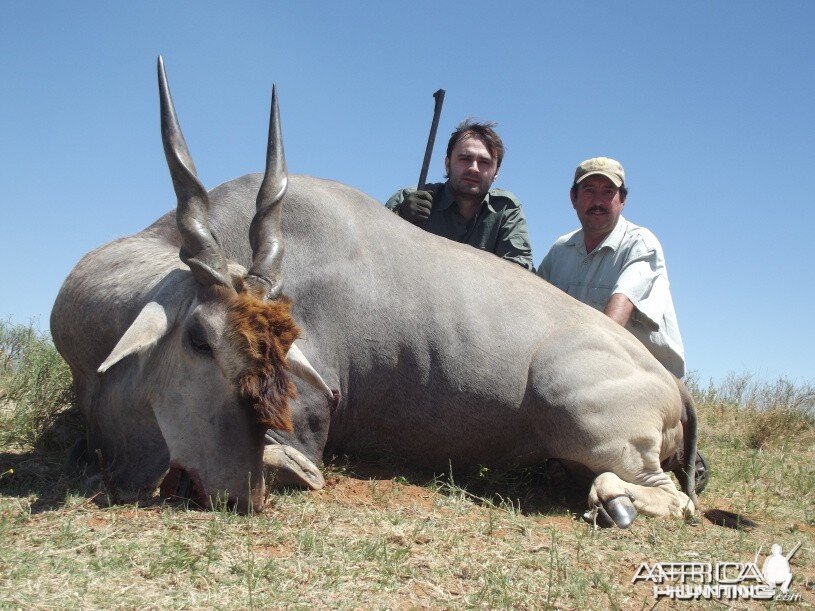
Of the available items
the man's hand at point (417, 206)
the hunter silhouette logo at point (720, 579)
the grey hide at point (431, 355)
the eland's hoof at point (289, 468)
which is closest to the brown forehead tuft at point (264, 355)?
the eland's hoof at point (289, 468)

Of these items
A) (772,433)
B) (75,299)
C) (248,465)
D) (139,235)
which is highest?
(139,235)

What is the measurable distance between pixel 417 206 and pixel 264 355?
3970mm

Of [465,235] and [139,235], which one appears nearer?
[139,235]

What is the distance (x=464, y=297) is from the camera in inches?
199

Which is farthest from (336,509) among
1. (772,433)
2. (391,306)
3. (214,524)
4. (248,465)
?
(772,433)

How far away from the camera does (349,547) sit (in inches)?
126

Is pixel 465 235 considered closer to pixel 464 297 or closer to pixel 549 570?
pixel 464 297

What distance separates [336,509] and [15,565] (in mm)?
1594

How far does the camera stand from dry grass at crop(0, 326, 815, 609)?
2627mm

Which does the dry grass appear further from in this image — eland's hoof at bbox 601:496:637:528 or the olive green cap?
the olive green cap

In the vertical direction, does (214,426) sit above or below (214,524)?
above

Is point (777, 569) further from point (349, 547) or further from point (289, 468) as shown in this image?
point (289, 468)

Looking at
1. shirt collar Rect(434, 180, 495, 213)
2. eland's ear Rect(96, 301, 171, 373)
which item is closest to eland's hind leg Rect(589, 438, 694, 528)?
eland's ear Rect(96, 301, 171, 373)

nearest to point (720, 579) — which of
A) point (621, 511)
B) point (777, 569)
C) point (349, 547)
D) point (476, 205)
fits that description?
point (777, 569)
